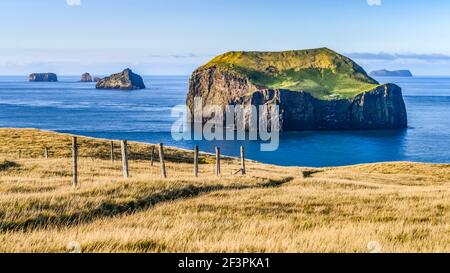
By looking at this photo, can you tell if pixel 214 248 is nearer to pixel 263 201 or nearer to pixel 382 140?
pixel 263 201

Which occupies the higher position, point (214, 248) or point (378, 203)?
point (214, 248)

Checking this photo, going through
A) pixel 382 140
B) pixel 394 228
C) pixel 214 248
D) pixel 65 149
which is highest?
pixel 214 248

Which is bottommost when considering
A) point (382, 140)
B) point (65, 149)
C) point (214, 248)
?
point (382, 140)

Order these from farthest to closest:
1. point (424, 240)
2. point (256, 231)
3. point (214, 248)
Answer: point (256, 231) < point (424, 240) < point (214, 248)

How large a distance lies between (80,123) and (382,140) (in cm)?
11140

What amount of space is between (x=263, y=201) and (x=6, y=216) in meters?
10.7

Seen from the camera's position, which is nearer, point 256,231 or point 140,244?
point 140,244

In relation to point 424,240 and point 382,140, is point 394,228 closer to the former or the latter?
point 424,240

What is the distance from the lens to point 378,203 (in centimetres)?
2284
